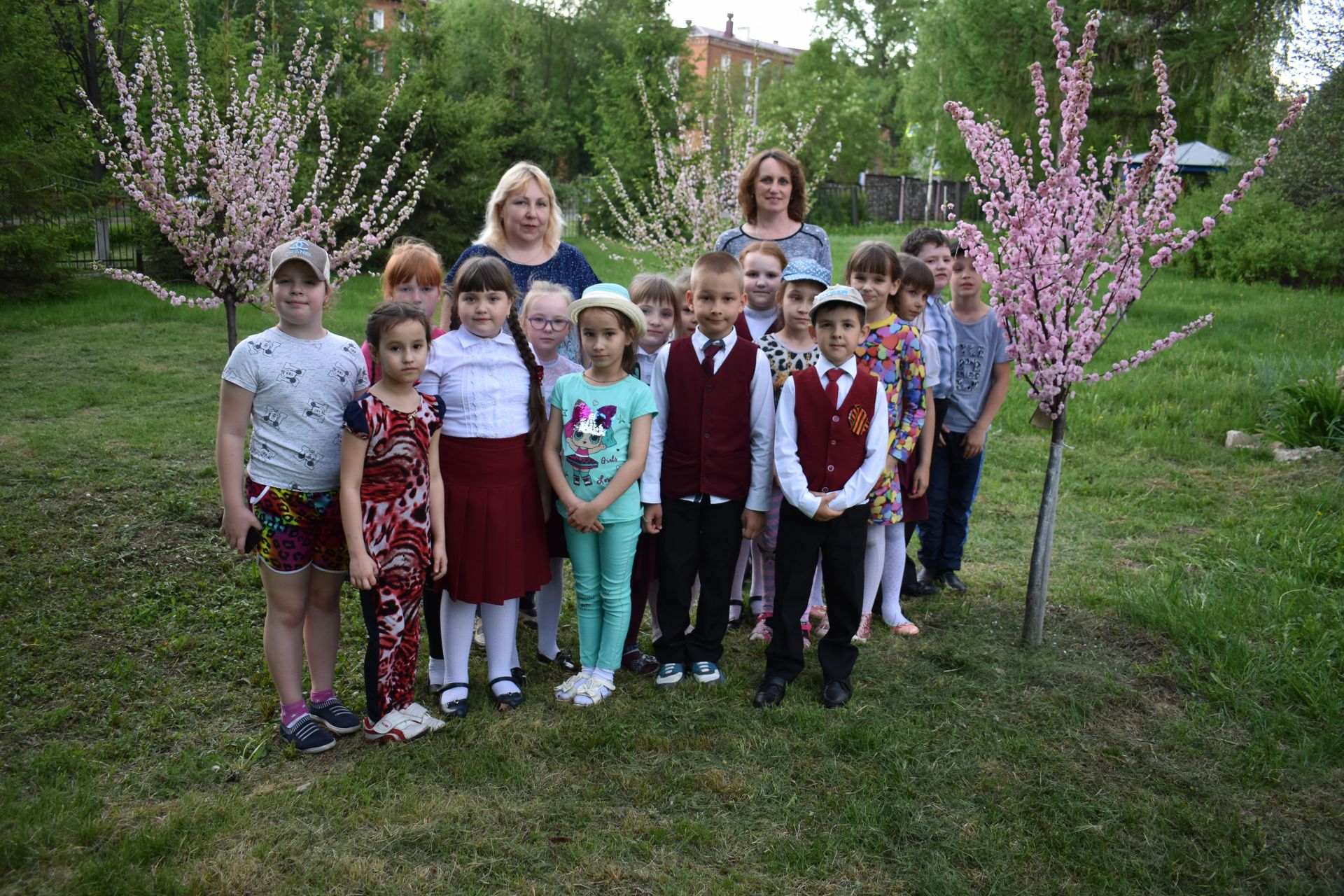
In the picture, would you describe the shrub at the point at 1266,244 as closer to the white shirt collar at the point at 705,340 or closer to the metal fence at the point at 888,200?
the metal fence at the point at 888,200

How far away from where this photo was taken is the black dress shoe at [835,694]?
3.62 meters

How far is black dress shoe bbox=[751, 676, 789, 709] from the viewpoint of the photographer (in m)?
3.62

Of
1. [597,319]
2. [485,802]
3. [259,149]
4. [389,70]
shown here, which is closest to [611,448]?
[597,319]

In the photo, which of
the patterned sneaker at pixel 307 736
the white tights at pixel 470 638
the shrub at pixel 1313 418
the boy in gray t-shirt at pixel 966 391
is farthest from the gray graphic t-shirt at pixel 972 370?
the shrub at pixel 1313 418

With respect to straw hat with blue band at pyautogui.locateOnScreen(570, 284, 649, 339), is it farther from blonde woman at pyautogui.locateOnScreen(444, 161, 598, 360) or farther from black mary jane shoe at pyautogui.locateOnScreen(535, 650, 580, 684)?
black mary jane shoe at pyautogui.locateOnScreen(535, 650, 580, 684)

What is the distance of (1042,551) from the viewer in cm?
409

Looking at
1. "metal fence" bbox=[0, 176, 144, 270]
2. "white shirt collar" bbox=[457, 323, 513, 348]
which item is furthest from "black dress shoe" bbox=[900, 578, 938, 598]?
"metal fence" bbox=[0, 176, 144, 270]

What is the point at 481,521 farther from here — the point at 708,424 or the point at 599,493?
the point at 708,424

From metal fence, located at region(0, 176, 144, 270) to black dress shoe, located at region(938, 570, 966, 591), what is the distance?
8.02 meters

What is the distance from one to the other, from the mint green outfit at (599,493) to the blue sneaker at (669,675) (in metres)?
0.19

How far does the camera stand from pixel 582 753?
3.29 meters

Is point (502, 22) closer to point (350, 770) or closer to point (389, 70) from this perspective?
point (389, 70)

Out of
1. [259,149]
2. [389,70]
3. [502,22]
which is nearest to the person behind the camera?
[259,149]

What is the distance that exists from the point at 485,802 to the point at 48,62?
1198 centimetres
